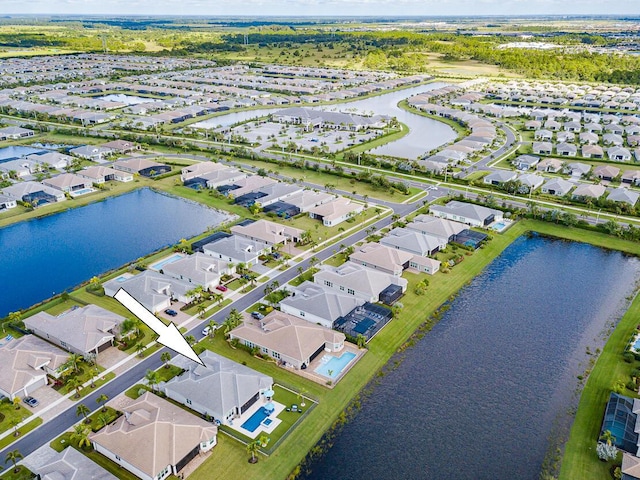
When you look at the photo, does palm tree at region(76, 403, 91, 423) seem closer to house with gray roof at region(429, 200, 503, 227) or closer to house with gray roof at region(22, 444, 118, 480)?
house with gray roof at region(22, 444, 118, 480)

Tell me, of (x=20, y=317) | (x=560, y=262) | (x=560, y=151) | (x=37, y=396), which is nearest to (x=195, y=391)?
(x=37, y=396)

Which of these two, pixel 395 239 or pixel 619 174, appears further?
pixel 619 174

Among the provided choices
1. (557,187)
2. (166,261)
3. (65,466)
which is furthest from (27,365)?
(557,187)

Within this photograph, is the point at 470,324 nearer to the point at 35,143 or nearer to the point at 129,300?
the point at 129,300

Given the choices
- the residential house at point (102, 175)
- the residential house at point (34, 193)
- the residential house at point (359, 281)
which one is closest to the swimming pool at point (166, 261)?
the residential house at point (359, 281)

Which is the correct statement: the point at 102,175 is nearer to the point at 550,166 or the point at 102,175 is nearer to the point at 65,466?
the point at 65,466

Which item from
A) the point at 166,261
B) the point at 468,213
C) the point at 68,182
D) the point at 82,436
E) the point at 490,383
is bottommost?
the point at 490,383
